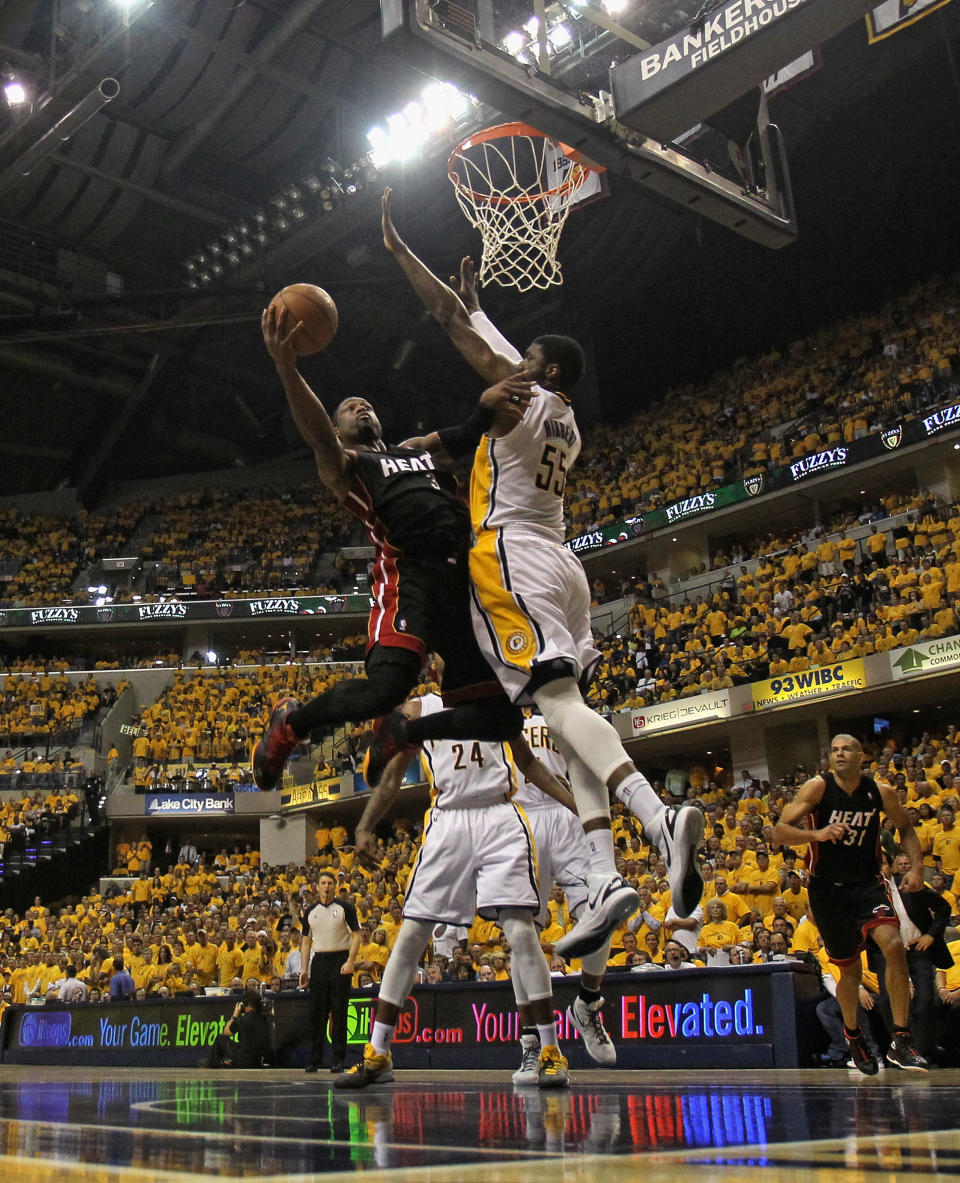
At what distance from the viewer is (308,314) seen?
4.52 m

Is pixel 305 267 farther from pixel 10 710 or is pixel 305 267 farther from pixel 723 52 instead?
pixel 723 52

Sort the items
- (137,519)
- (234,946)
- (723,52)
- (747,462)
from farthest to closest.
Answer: (137,519)
(747,462)
(234,946)
(723,52)

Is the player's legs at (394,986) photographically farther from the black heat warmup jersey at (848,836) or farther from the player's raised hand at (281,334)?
A: the player's raised hand at (281,334)

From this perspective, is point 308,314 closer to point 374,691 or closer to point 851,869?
point 374,691

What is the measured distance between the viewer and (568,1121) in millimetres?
3037

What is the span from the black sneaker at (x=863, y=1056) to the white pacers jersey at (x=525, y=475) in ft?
11.2

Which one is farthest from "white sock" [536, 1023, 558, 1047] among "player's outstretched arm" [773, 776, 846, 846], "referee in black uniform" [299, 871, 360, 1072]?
"referee in black uniform" [299, 871, 360, 1072]

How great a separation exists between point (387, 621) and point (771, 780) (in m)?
18.7

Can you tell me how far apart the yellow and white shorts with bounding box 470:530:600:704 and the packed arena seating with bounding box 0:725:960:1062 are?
4295mm

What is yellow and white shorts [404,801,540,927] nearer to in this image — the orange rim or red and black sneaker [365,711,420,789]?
red and black sneaker [365,711,420,789]

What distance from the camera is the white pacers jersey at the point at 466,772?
236 inches

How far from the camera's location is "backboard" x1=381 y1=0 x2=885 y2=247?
9891mm

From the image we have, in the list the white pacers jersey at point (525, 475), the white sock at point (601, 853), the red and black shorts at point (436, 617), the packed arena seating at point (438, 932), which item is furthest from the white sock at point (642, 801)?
the packed arena seating at point (438, 932)

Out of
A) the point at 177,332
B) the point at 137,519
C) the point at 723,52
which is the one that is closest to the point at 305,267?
the point at 177,332
